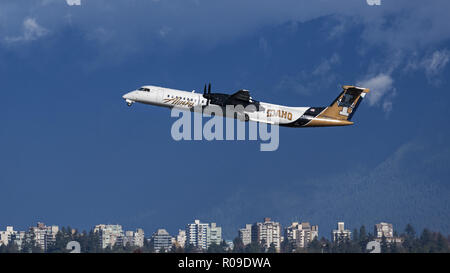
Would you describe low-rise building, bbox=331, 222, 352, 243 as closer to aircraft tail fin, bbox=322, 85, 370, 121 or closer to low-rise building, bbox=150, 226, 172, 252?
low-rise building, bbox=150, 226, 172, 252

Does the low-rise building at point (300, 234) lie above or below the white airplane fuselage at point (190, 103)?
below

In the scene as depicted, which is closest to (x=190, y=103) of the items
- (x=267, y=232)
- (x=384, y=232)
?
(x=384, y=232)

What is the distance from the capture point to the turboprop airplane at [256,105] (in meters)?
60.2

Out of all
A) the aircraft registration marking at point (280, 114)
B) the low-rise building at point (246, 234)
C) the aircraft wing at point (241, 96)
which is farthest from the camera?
the low-rise building at point (246, 234)

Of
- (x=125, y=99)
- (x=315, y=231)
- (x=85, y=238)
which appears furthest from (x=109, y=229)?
(x=125, y=99)

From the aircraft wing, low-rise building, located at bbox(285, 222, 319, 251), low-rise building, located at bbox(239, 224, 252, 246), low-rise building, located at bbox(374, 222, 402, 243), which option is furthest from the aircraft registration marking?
low-rise building, located at bbox(239, 224, 252, 246)

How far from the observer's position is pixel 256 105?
6075cm

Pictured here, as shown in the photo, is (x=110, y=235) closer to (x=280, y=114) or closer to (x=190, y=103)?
(x=190, y=103)

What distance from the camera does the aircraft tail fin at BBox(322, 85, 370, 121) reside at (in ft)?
207

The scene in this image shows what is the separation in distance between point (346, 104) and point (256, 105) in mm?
8484

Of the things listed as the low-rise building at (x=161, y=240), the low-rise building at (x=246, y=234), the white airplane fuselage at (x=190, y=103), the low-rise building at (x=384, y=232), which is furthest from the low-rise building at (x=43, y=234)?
the white airplane fuselage at (x=190, y=103)

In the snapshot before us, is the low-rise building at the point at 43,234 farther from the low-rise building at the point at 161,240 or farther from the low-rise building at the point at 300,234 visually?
the low-rise building at the point at 300,234
